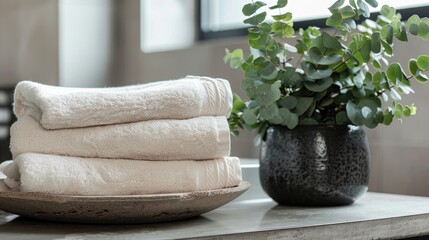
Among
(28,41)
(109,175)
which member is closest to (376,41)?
(109,175)

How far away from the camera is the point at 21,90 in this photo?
2.89 feet

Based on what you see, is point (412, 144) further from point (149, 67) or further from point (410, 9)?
point (149, 67)

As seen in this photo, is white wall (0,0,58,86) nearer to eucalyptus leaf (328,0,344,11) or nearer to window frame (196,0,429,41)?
window frame (196,0,429,41)

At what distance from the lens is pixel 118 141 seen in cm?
85

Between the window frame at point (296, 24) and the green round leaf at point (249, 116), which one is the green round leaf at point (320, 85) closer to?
the green round leaf at point (249, 116)

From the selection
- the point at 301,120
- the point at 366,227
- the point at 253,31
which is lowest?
the point at 366,227

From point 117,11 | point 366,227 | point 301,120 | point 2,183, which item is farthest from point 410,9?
point 117,11

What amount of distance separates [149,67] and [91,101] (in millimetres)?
1220

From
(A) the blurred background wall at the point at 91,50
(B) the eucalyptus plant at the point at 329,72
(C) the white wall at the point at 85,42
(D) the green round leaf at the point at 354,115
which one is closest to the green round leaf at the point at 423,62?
(B) the eucalyptus plant at the point at 329,72

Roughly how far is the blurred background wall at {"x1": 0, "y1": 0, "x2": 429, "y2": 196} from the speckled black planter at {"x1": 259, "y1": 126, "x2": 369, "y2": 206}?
0.55 meters

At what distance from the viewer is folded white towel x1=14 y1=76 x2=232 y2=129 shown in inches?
32.7

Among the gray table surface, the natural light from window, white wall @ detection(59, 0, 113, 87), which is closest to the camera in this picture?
the gray table surface

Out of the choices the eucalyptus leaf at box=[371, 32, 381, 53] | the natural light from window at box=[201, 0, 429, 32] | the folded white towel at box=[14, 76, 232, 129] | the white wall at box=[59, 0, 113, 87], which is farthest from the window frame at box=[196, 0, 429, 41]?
the folded white towel at box=[14, 76, 232, 129]

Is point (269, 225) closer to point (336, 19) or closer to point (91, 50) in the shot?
point (336, 19)
